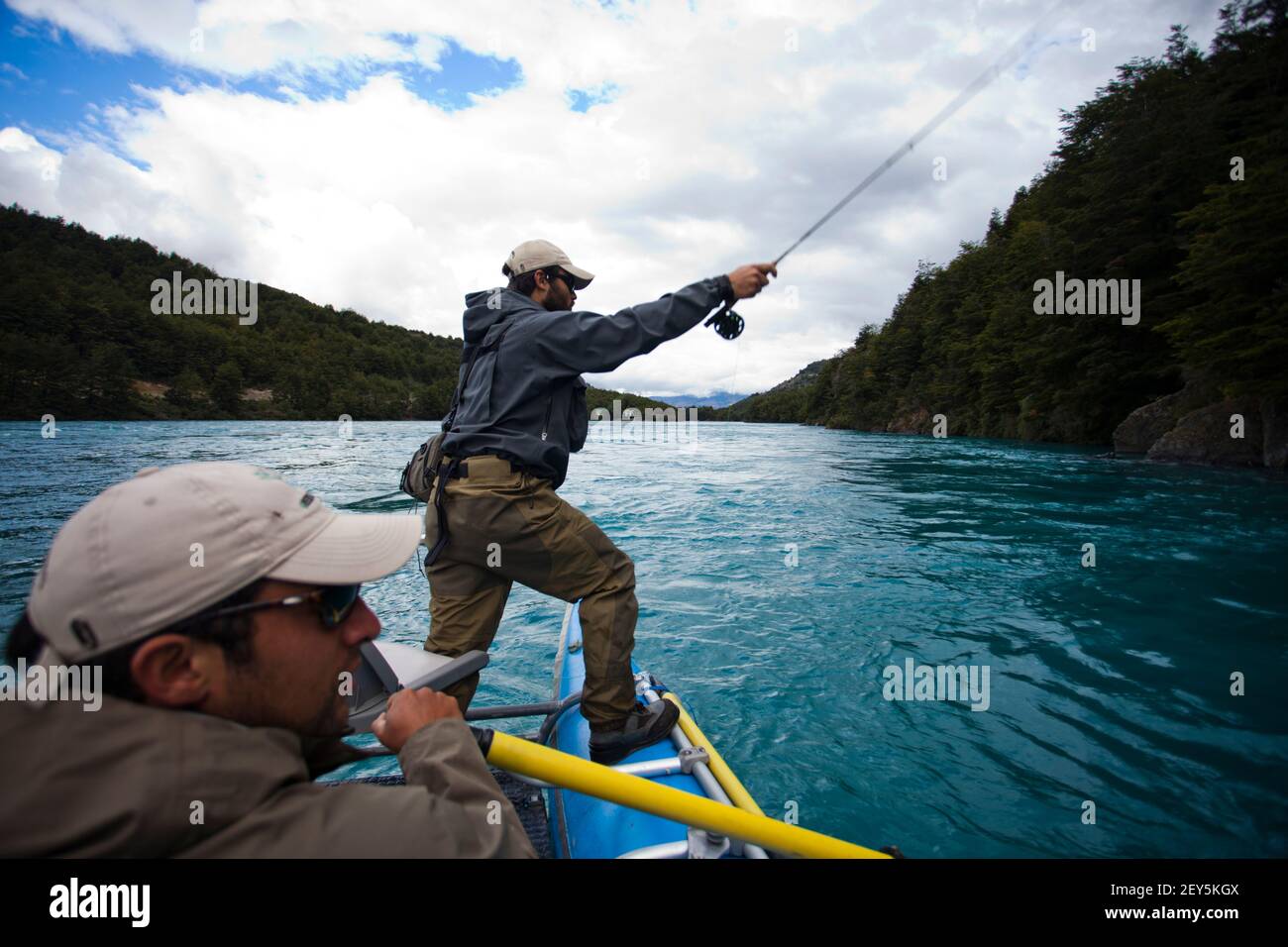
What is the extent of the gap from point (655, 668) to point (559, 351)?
3455mm

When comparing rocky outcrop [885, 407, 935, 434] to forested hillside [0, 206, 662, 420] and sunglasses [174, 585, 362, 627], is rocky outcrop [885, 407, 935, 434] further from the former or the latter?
forested hillside [0, 206, 662, 420]

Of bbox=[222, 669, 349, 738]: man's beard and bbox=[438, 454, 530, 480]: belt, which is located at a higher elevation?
bbox=[438, 454, 530, 480]: belt

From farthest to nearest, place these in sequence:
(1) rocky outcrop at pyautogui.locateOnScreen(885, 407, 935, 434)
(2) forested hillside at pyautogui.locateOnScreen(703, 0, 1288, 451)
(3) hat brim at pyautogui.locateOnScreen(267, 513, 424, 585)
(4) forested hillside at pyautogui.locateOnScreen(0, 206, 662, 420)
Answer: (4) forested hillside at pyautogui.locateOnScreen(0, 206, 662, 420), (1) rocky outcrop at pyautogui.locateOnScreen(885, 407, 935, 434), (2) forested hillside at pyautogui.locateOnScreen(703, 0, 1288, 451), (3) hat brim at pyautogui.locateOnScreen(267, 513, 424, 585)

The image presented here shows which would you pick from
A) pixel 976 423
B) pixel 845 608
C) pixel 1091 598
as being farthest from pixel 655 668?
pixel 976 423

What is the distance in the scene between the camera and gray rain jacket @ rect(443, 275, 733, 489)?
304 centimetres

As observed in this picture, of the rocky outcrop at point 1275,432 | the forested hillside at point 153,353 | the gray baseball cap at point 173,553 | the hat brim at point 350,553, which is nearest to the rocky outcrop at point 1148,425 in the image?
the rocky outcrop at point 1275,432

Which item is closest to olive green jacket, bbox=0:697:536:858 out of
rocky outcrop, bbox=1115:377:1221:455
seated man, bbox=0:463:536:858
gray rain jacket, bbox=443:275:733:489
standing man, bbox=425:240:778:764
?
seated man, bbox=0:463:536:858

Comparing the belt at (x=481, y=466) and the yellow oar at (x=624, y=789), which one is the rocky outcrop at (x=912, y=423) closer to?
the belt at (x=481, y=466)

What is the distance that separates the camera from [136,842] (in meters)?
0.91

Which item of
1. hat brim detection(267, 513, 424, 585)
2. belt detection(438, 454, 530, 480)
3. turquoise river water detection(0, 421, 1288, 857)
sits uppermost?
belt detection(438, 454, 530, 480)

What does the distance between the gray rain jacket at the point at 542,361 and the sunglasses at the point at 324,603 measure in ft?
5.37

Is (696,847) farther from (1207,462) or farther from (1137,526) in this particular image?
(1207,462)

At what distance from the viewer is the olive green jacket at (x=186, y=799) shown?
2.81 ft

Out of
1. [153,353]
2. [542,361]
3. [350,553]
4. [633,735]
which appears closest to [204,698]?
[350,553]
